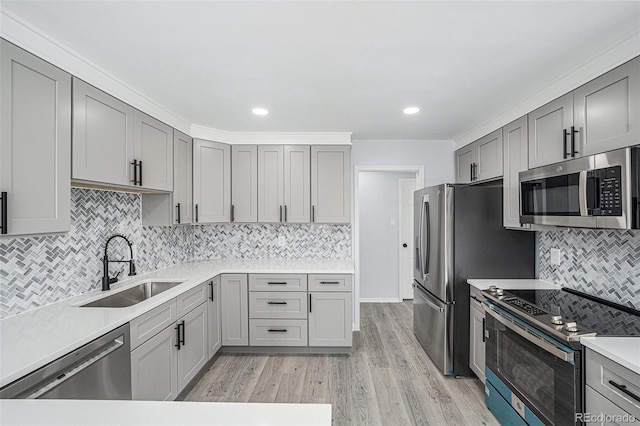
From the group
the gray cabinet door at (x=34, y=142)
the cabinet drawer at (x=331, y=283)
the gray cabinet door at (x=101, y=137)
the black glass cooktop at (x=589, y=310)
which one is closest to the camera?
the gray cabinet door at (x=34, y=142)

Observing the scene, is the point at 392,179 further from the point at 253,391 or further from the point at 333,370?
the point at 253,391

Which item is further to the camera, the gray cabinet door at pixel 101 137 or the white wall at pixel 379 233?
the white wall at pixel 379 233

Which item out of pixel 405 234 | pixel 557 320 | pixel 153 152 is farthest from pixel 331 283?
pixel 405 234

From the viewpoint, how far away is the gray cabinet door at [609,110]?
159cm

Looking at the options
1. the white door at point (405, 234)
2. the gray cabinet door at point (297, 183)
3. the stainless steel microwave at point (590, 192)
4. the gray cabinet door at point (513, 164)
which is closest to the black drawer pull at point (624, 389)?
the stainless steel microwave at point (590, 192)

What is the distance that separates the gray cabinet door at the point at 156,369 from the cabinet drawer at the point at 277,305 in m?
1.01

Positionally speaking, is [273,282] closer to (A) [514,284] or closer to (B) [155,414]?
(A) [514,284]

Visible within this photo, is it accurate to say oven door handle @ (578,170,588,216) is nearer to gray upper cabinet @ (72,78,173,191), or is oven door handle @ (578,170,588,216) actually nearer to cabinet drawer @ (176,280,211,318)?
cabinet drawer @ (176,280,211,318)

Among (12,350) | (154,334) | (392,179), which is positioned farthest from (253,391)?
(392,179)

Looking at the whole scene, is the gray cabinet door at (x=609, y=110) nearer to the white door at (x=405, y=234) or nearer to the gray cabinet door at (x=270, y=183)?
the gray cabinet door at (x=270, y=183)

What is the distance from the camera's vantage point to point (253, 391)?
8.65ft

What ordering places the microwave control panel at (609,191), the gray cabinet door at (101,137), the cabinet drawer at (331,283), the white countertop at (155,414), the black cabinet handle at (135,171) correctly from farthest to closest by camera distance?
the cabinet drawer at (331,283), the black cabinet handle at (135,171), the gray cabinet door at (101,137), the microwave control panel at (609,191), the white countertop at (155,414)

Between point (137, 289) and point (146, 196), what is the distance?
35.1 inches

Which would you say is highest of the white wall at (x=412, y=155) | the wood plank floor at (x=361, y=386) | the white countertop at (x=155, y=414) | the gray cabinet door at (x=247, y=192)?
the white wall at (x=412, y=155)
